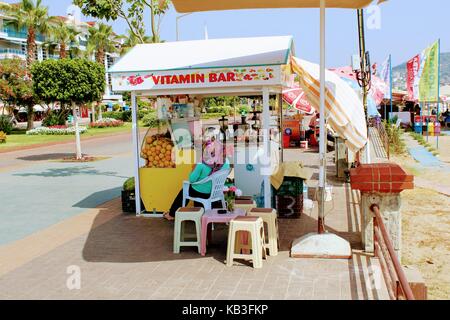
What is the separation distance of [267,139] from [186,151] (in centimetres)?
156

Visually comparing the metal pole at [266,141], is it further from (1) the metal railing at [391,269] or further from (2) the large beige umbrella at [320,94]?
(1) the metal railing at [391,269]

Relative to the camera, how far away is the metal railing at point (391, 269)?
3.43 m

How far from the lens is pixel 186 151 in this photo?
8766mm

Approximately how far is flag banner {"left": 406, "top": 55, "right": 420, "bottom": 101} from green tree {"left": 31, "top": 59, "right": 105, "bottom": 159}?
44.4ft

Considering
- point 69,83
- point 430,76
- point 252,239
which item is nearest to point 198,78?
point 252,239

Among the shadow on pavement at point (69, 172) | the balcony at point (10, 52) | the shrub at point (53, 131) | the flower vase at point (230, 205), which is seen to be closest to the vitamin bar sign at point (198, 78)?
the flower vase at point (230, 205)

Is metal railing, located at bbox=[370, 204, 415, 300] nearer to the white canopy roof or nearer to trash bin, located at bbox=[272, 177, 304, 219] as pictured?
trash bin, located at bbox=[272, 177, 304, 219]

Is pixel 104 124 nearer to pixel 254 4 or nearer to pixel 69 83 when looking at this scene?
pixel 69 83

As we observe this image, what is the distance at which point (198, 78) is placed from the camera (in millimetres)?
7996

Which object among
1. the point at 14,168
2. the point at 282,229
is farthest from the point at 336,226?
the point at 14,168

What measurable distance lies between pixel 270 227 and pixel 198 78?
2.83 metres

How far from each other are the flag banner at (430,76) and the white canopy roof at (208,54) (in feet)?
44.6

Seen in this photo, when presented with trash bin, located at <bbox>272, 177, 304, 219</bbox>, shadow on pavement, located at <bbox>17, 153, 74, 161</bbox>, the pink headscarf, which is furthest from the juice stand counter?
shadow on pavement, located at <bbox>17, 153, 74, 161</bbox>

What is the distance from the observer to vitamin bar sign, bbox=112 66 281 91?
767cm
